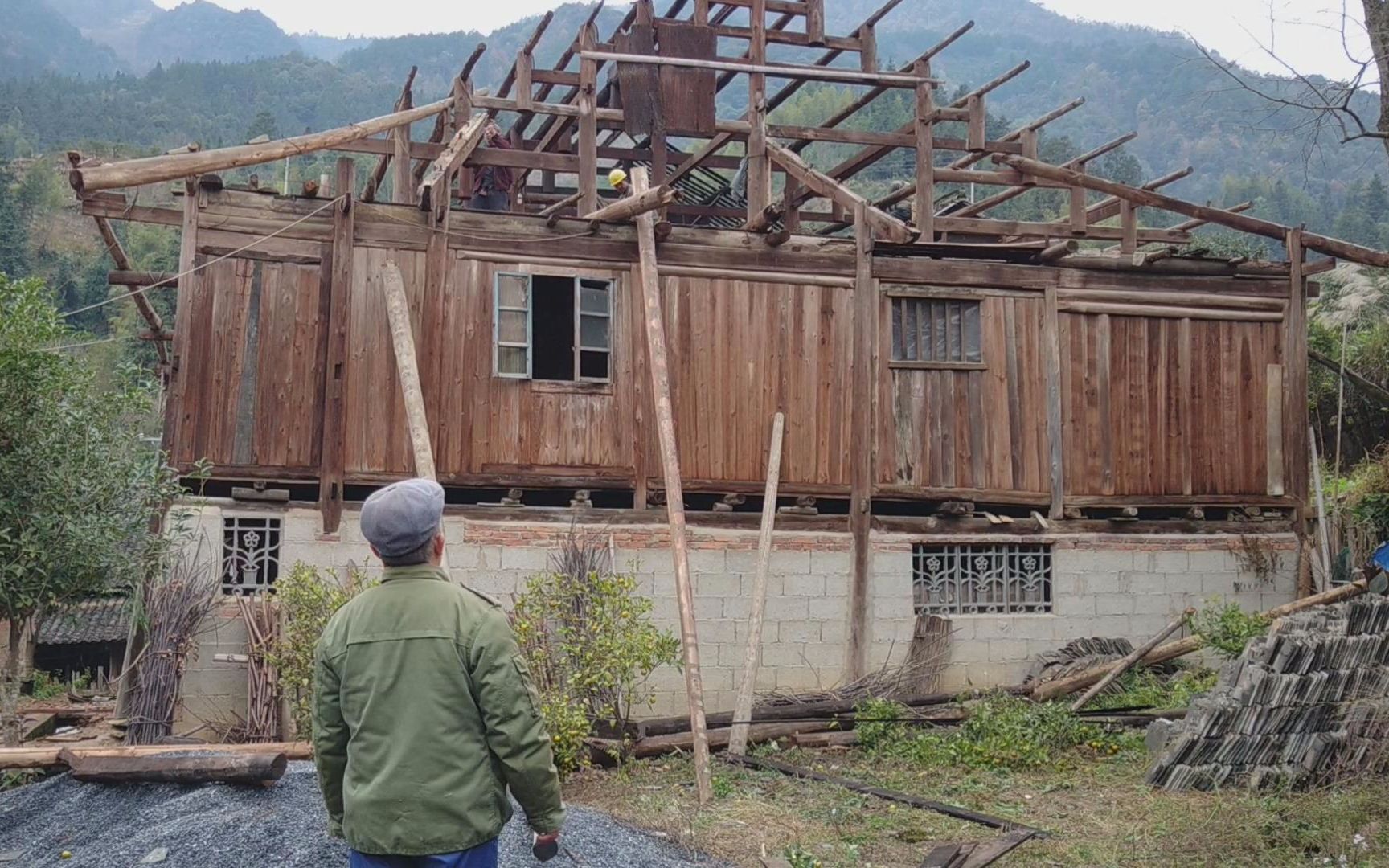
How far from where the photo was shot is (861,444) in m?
13.3

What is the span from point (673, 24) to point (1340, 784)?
973 centimetres

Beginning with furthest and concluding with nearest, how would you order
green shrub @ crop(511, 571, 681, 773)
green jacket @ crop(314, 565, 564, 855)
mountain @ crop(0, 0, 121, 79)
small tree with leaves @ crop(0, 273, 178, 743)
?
1. mountain @ crop(0, 0, 121, 79)
2. green shrub @ crop(511, 571, 681, 773)
3. small tree with leaves @ crop(0, 273, 178, 743)
4. green jacket @ crop(314, 565, 564, 855)

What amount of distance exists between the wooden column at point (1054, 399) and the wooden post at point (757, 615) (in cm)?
347

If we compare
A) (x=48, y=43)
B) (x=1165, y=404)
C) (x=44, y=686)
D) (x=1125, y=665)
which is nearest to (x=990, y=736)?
(x=1125, y=665)

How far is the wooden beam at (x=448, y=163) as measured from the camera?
37.5 feet

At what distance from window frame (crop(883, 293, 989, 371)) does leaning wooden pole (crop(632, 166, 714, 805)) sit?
2795 millimetres

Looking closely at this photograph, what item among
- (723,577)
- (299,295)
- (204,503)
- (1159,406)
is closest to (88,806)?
(204,503)

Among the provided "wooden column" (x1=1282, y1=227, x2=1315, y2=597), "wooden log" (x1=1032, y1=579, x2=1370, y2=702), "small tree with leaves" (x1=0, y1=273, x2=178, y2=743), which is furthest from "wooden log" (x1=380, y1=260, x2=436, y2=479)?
"wooden column" (x1=1282, y1=227, x2=1315, y2=597)

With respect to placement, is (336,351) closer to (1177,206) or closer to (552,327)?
(552,327)

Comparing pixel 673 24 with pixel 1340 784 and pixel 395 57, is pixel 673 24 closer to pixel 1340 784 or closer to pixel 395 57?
pixel 1340 784

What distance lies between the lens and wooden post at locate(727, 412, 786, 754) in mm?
11133

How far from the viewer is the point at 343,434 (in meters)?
11.9

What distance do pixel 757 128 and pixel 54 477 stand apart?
766 cm

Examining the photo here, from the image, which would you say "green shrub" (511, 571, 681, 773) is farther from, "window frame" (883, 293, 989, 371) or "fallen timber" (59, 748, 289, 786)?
"window frame" (883, 293, 989, 371)
